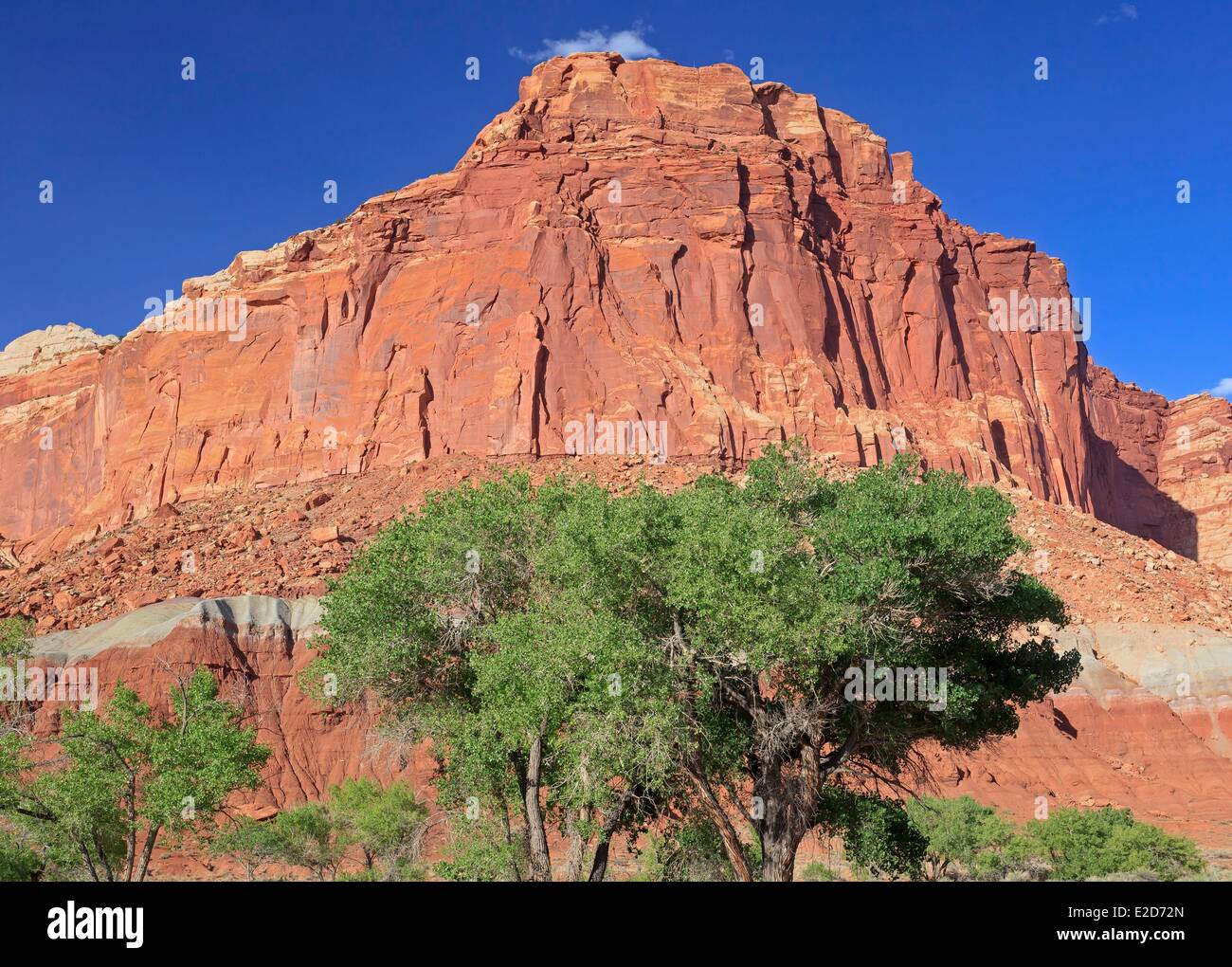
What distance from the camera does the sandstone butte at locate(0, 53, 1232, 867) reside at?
74375 millimetres

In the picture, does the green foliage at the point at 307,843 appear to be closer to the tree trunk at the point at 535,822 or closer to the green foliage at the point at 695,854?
the green foliage at the point at 695,854

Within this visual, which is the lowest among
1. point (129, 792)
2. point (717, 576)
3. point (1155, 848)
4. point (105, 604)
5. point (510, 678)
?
point (1155, 848)

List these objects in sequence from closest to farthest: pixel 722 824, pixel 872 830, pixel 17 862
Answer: pixel 722 824, pixel 872 830, pixel 17 862

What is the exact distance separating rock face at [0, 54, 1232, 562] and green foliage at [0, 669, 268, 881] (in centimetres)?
5543

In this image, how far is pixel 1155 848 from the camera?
1320 inches

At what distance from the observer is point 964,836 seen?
39.4 m

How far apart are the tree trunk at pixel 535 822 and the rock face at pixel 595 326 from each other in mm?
57425

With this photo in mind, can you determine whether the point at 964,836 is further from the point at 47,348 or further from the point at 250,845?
the point at 47,348

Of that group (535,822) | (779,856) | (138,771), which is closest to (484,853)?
(535,822)

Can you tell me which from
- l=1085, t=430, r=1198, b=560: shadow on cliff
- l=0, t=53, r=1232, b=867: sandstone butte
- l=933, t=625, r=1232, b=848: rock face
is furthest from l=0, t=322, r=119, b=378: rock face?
l=1085, t=430, r=1198, b=560: shadow on cliff

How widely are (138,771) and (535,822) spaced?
862 centimetres

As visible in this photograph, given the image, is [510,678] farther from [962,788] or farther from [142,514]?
[142,514]
